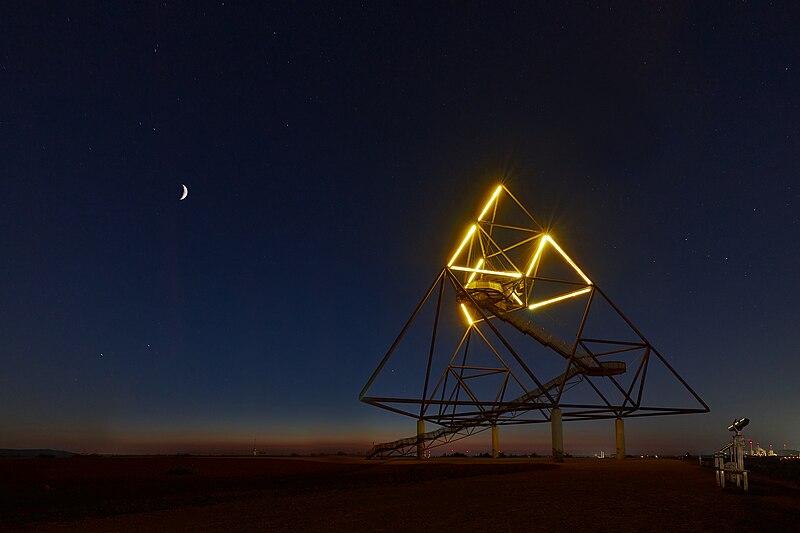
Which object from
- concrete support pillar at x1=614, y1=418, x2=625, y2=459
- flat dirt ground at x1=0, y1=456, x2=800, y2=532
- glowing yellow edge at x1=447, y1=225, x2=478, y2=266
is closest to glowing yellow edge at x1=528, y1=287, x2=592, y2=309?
glowing yellow edge at x1=447, y1=225, x2=478, y2=266

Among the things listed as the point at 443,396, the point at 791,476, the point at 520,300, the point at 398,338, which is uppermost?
the point at 520,300

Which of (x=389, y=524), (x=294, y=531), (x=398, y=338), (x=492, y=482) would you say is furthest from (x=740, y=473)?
(x=398, y=338)

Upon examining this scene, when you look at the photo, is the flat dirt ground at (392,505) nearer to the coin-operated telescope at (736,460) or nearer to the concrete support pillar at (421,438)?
the coin-operated telescope at (736,460)

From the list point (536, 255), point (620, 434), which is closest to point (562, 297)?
point (536, 255)

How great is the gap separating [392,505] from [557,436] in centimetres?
2308

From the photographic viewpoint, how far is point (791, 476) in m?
22.0

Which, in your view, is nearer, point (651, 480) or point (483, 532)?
point (483, 532)

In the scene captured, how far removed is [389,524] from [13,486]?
46.9ft

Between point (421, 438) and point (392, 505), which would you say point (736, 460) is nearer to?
point (392, 505)

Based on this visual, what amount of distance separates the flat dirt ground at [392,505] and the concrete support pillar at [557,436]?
1540 cm

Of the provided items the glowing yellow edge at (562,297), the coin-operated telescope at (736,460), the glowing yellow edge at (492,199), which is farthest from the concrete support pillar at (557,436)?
the coin-operated telescope at (736,460)

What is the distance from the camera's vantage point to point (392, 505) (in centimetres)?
1190

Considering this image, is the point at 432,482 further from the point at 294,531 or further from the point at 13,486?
the point at 13,486

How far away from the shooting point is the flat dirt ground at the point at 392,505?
9320 millimetres
